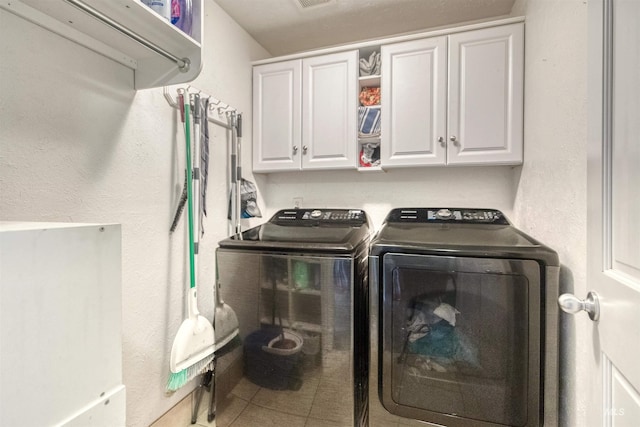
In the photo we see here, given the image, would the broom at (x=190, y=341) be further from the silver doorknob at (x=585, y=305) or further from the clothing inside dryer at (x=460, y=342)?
the silver doorknob at (x=585, y=305)

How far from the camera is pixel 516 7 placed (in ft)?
5.62

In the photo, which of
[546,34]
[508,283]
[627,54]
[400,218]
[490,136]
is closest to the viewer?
[627,54]

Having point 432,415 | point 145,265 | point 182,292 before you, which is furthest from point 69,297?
point 432,415

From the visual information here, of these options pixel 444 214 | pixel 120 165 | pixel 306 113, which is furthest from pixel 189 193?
pixel 444 214

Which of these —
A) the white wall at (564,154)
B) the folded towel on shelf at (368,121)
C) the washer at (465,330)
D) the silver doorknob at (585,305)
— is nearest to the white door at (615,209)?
the silver doorknob at (585,305)

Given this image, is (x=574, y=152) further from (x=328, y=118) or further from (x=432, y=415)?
(x=328, y=118)

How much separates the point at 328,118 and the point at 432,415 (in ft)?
5.55

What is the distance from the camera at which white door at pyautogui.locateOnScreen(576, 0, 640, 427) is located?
0.54 metres

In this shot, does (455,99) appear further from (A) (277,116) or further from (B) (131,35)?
(B) (131,35)

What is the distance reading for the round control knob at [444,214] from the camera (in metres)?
1.78

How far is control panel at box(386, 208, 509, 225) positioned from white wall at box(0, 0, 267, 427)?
1146mm

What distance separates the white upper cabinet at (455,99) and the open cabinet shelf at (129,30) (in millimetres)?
1166

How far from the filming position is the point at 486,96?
65.1 inches

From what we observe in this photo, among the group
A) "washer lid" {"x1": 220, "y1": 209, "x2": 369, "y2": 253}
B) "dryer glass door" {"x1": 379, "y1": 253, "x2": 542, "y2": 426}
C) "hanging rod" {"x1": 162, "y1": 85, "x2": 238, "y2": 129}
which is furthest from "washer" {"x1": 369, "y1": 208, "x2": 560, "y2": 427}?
"hanging rod" {"x1": 162, "y1": 85, "x2": 238, "y2": 129}
